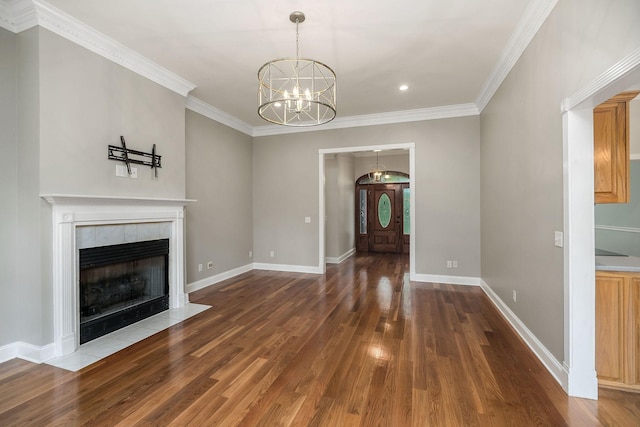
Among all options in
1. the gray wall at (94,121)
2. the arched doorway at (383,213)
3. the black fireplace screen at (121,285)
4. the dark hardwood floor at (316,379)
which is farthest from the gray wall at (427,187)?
the arched doorway at (383,213)

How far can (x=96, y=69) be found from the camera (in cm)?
303

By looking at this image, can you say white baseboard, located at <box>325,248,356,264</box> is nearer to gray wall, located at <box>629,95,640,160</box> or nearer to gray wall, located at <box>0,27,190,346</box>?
gray wall, located at <box>0,27,190,346</box>

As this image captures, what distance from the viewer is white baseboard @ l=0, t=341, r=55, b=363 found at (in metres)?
2.57

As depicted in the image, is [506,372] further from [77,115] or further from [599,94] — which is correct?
[77,115]

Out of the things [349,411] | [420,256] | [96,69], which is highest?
[96,69]

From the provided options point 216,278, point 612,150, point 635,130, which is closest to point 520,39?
point 612,150

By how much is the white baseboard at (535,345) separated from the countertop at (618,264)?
0.81 m

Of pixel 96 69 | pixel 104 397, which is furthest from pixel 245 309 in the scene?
pixel 96 69

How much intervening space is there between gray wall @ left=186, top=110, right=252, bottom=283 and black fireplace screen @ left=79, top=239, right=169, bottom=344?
0.86 metres

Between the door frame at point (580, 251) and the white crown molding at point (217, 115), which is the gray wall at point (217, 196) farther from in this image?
the door frame at point (580, 251)

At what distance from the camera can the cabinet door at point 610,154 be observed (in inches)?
83.2

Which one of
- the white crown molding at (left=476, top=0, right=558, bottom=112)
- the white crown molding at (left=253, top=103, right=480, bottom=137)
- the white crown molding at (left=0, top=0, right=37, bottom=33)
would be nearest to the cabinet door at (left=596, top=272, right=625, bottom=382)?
the white crown molding at (left=476, top=0, right=558, bottom=112)

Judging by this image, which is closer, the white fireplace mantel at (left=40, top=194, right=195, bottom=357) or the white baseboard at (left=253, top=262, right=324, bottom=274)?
the white fireplace mantel at (left=40, top=194, right=195, bottom=357)

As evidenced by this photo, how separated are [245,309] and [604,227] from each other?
5952 millimetres
